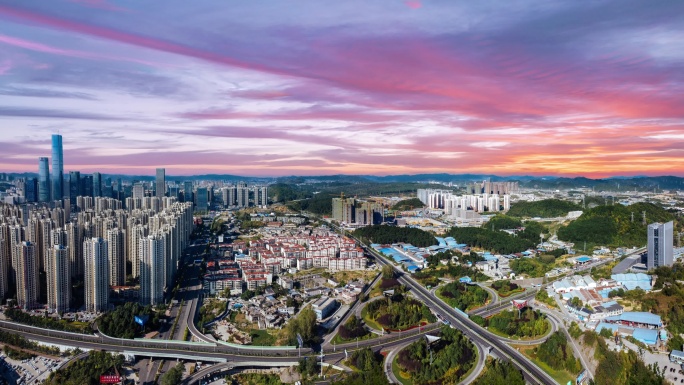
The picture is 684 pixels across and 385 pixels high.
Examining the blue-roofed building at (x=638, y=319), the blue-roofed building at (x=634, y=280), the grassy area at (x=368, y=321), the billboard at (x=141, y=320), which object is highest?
the blue-roofed building at (x=634, y=280)

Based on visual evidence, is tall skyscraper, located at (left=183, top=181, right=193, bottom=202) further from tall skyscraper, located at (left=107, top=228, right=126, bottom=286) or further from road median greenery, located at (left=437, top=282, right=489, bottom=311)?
road median greenery, located at (left=437, top=282, right=489, bottom=311)

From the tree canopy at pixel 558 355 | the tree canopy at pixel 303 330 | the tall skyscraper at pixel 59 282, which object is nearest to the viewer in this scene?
the tree canopy at pixel 558 355

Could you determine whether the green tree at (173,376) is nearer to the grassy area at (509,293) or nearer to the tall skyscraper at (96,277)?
the tall skyscraper at (96,277)

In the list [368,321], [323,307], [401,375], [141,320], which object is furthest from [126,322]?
[401,375]

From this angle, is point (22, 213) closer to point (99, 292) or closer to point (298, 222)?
point (99, 292)

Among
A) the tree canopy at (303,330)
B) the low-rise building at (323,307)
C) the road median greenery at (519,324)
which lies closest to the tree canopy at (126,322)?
the tree canopy at (303,330)

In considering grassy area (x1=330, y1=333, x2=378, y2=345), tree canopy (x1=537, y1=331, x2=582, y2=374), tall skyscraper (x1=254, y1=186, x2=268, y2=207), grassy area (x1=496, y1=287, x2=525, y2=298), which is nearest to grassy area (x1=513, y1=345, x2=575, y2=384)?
tree canopy (x1=537, y1=331, x2=582, y2=374)
